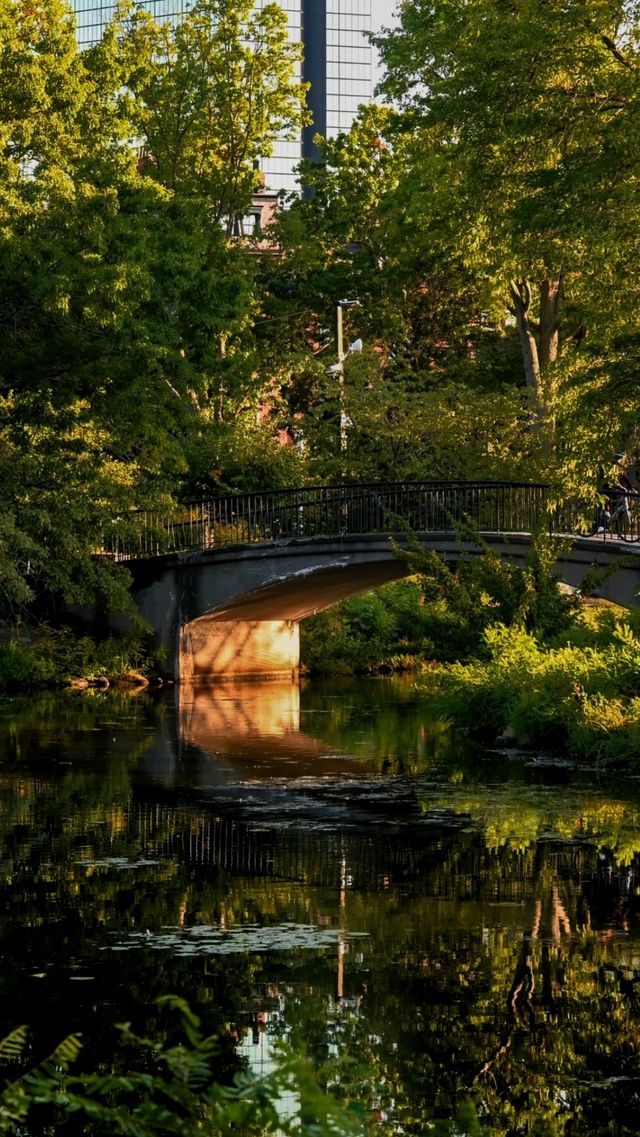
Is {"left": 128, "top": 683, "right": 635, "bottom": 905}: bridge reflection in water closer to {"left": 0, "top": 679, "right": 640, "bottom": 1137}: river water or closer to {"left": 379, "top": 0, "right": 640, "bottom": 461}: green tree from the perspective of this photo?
{"left": 0, "top": 679, "right": 640, "bottom": 1137}: river water

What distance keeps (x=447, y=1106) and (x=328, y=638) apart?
3542 centimetres

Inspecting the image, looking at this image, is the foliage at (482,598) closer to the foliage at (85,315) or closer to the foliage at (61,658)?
the foliage at (85,315)

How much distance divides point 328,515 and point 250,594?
247 centimetres

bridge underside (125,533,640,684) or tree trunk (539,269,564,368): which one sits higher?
tree trunk (539,269,564,368)

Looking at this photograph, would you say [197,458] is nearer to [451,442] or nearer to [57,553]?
[451,442]

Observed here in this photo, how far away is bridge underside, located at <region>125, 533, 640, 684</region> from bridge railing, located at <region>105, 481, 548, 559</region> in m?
0.39

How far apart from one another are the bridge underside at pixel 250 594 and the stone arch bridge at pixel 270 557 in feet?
0.07

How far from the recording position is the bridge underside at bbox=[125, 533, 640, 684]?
37.1 m

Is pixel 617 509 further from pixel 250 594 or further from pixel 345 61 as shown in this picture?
pixel 345 61

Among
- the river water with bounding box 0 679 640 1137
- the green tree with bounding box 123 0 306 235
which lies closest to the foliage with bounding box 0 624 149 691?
the river water with bounding box 0 679 640 1137

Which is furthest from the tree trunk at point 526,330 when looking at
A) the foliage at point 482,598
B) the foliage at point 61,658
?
the foliage at point 482,598

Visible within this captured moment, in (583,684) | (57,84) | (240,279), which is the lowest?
(583,684)

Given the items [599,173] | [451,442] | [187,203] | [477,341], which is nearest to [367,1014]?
[599,173]

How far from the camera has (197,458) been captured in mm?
45438
